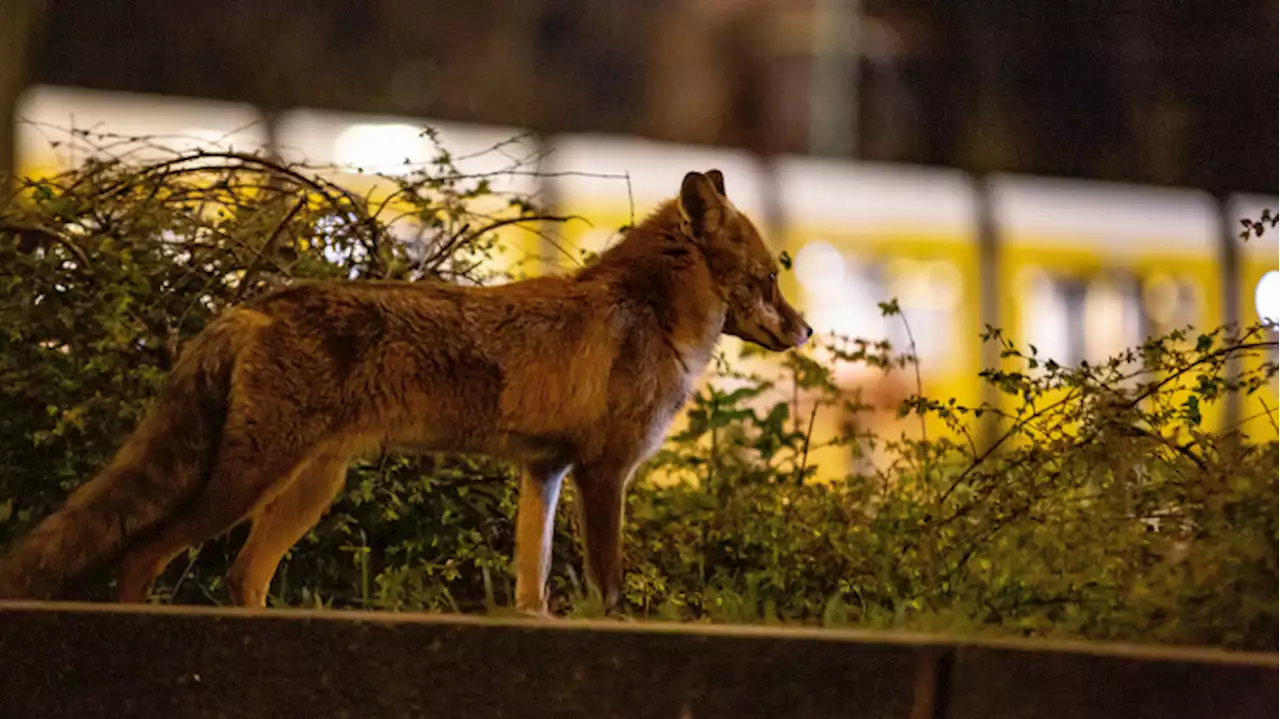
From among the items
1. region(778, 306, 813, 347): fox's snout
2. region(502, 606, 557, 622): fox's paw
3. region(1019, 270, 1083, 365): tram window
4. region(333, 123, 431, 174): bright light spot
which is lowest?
region(502, 606, 557, 622): fox's paw

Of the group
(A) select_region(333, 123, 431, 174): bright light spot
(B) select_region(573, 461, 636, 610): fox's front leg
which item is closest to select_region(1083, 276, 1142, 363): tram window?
(A) select_region(333, 123, 431, 174): bright light spot

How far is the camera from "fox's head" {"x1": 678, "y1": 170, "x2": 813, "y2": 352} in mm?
5074

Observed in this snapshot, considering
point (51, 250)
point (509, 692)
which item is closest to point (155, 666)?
point (509, 692)

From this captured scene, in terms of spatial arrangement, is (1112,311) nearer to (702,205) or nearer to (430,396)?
(702,205)

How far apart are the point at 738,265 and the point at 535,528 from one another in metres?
1.22

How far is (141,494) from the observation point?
14.1 feet

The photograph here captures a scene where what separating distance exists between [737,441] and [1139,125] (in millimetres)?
11398

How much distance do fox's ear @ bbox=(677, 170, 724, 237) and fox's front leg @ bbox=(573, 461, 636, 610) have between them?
3.19 ft

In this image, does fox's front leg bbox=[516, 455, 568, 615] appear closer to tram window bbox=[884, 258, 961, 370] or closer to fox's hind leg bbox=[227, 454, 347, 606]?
fox's hind leg bbox=[227, 454, 347, 606]

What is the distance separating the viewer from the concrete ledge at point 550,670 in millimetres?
3428

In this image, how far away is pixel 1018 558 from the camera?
4.93 m

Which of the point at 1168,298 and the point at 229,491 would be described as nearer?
the point at 229,491

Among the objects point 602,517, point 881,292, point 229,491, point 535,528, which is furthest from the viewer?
point 881,292

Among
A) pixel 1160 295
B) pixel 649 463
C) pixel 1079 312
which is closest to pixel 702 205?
pixel 649 463
